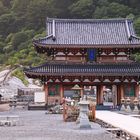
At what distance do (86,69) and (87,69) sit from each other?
10 cm

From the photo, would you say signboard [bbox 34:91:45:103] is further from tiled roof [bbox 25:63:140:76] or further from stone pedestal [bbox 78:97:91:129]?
stone pedestal [bbox 78:97:91:129]

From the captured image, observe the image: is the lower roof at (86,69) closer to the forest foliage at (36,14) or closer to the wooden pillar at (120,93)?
the wooden pillar at (120,93)

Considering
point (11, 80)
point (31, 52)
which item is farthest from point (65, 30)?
point (31, 52)

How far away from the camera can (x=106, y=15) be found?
115 meters

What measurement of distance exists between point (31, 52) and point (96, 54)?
52.8m

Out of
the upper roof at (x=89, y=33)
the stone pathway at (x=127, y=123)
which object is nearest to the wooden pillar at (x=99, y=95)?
the upper roof at (x=89, y=33)

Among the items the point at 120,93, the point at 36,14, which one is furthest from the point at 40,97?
the point at 36,14

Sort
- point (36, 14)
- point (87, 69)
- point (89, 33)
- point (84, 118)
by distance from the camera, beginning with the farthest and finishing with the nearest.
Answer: point (36, 14) → point (89, 33) → point (87, 69) → point (84, 118)

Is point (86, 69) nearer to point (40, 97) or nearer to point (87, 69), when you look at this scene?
point (87, 69)

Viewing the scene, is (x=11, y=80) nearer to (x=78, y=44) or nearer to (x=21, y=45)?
(x=78, y=44)

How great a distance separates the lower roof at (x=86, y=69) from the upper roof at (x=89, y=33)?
2161 millimetres

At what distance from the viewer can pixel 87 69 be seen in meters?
46.9

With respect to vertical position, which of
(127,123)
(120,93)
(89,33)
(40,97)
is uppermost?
(89,33)

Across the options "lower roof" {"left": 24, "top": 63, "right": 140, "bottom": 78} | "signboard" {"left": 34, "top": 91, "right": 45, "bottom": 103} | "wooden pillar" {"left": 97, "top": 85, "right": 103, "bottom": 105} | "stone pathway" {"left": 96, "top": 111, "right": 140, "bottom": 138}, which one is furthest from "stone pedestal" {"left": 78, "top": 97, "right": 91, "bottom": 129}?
"signboard" {"left": 34, "top": 91, "right": 45, "bottom": 103}
